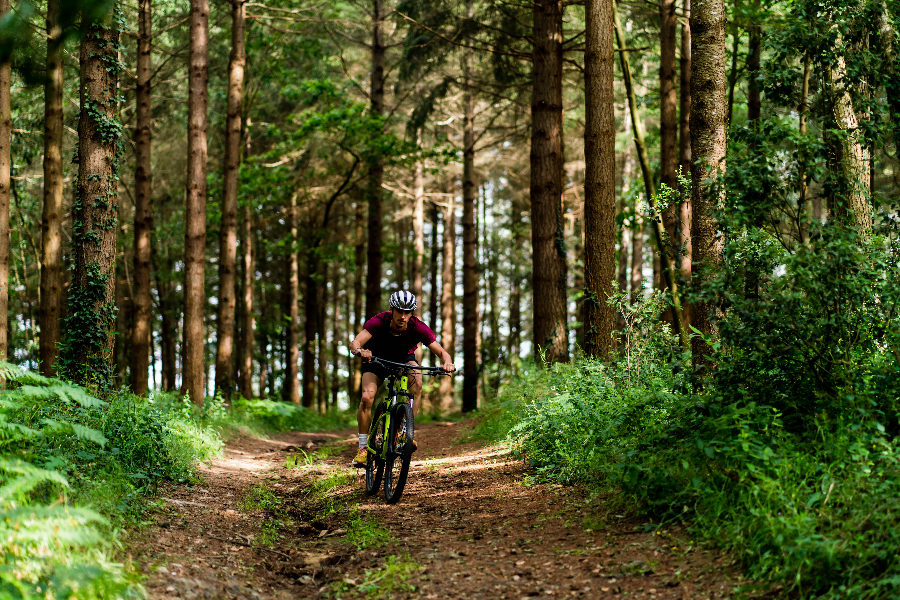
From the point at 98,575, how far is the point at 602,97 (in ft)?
30.9

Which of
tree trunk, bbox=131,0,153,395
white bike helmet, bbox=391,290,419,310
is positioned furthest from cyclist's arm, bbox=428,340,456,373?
tree trunk, bbox=131,0,153,395

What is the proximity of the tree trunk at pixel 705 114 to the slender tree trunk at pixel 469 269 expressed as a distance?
48.1 feet

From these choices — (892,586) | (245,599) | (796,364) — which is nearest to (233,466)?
(245,599)

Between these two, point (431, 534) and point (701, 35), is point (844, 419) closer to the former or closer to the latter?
point (431, 534)

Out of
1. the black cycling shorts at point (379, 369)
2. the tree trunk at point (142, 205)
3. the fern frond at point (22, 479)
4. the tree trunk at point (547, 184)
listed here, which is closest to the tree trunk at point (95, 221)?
the black cycling shorts at point (379, 369)

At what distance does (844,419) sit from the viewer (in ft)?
16.3

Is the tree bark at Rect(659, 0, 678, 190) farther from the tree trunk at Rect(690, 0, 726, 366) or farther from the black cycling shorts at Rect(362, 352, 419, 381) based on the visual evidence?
the black cycling shorts at Rect(362, 352, 419, 381)

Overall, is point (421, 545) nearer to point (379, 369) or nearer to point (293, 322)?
point (379, 369)

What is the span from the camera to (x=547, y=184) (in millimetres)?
13594

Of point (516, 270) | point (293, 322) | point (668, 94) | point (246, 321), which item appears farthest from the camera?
point (516, 270)

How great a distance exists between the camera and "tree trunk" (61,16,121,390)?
9.60 meters

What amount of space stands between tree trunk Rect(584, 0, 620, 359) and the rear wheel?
407cm

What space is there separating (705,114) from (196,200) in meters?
10.3

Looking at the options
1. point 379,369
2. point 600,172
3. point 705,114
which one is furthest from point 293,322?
point 705,114
